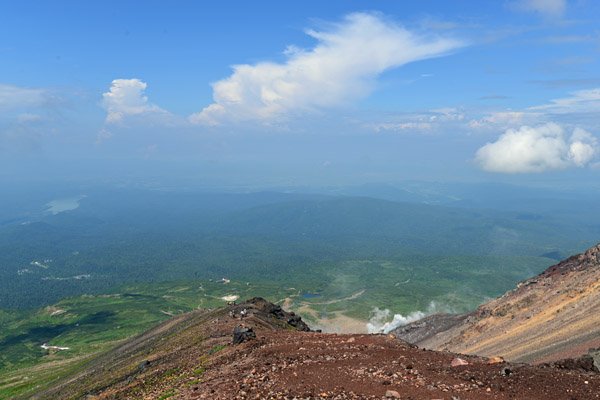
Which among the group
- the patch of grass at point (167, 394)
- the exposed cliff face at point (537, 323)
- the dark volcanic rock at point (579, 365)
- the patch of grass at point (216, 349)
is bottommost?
the exposed cliff face at point (537, 323)

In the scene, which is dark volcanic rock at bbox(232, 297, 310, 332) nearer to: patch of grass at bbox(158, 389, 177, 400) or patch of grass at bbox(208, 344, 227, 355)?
patch of grass at bbox(208, 344, 227, 355)

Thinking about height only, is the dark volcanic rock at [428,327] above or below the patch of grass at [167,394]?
below

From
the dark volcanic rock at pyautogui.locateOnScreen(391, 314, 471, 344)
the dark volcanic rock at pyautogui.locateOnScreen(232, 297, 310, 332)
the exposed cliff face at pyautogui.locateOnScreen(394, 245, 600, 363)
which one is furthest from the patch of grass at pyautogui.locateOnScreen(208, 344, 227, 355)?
the dark volcanic rock at pyautogui.locateOnScreen(391, 314, 471, 344)

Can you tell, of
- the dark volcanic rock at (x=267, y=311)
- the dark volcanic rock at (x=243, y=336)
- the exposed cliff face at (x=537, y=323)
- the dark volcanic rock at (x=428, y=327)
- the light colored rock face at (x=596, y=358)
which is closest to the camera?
the light colored rock face at (x=596, y=358)

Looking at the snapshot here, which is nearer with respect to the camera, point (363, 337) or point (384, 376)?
point (384, 376)

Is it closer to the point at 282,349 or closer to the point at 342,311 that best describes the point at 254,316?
the point at 282,349

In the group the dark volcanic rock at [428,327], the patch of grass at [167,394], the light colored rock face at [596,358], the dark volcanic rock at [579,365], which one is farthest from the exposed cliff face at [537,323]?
the patch of grass at [167,394]

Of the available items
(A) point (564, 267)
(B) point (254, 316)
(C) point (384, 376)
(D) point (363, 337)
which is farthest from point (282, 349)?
(A) point (564, 267)

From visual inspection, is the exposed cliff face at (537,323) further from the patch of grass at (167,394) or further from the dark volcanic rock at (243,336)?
the patch of grass at (167,394)

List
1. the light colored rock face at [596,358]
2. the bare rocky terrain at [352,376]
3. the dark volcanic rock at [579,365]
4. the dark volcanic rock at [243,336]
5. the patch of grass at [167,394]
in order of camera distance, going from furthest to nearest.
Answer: the dark volcanic rock at [243,336] < the light colored rock face at [596,358] < the patch of grass at [167,394] < the dark volcanic rock at [579,365] < the bare rocky terrain at [352,376]
